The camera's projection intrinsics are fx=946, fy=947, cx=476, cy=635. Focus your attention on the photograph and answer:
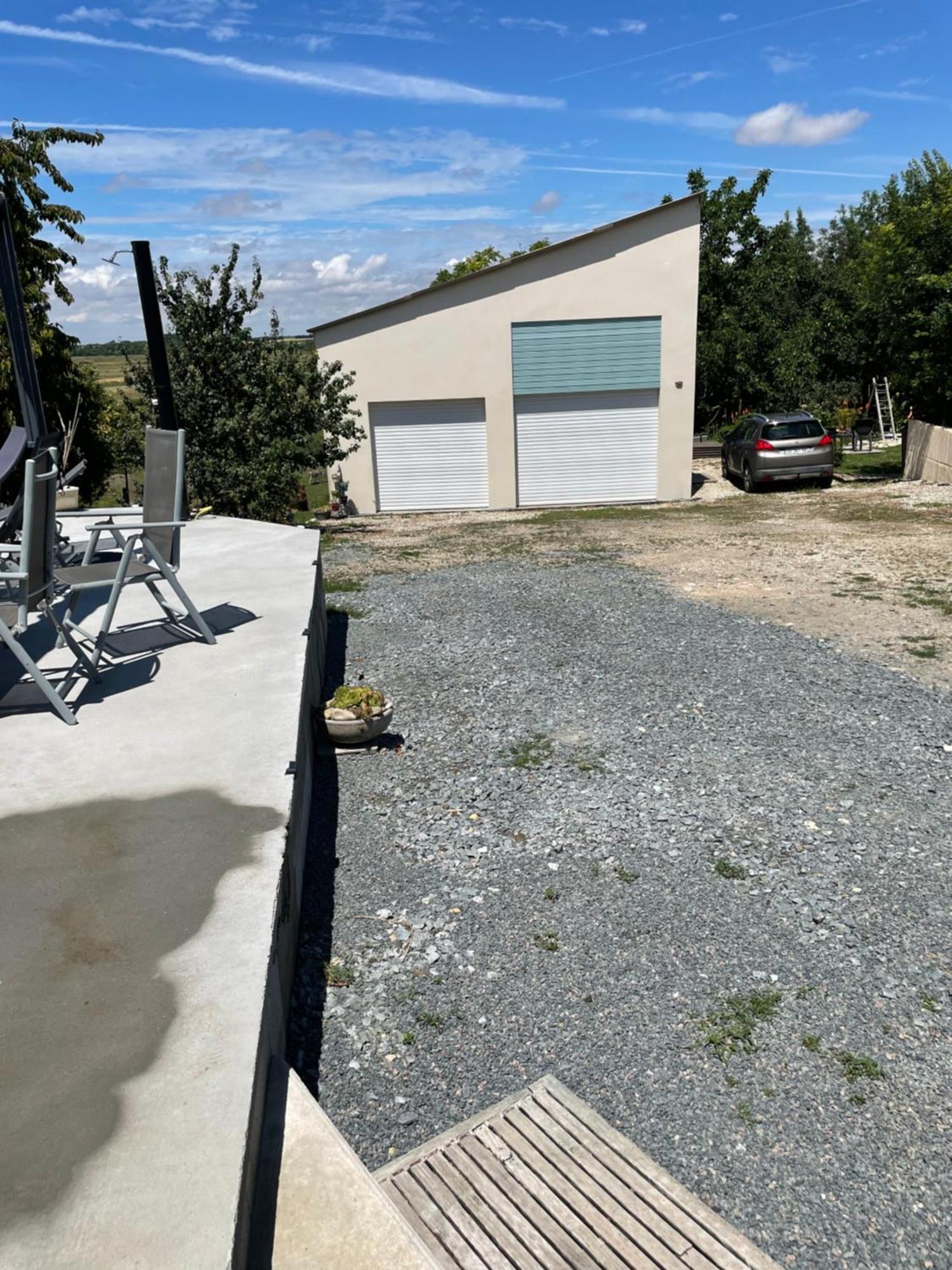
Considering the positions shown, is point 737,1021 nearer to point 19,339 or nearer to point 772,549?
point 19,339

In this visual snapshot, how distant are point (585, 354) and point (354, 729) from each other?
16.5 meters

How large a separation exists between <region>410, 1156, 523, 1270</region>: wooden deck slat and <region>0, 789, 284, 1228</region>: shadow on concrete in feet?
2.65

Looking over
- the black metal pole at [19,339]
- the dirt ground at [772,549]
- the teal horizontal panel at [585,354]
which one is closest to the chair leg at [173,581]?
the black metal pole at [19,339]

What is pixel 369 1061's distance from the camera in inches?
131

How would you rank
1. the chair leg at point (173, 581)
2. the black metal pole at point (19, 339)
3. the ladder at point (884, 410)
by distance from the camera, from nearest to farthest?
the chair leg at point (173, 581) → the black metal pole at point (19, 339) → the ladder at point (884, 410)

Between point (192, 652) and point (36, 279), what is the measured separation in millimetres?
15631

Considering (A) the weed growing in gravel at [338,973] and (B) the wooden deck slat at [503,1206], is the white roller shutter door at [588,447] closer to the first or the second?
(A) the weed growing in gravel at [338,973]

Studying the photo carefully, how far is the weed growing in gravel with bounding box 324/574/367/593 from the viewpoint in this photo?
11.4m

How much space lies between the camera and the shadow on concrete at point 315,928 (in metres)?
3.38

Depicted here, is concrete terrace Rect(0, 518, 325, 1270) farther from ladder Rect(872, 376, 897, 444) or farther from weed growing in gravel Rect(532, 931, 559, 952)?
ladder Rect(872, 376, 897, 444)

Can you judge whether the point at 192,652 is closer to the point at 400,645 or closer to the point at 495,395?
the point at 400,645

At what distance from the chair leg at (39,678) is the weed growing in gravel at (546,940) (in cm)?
247

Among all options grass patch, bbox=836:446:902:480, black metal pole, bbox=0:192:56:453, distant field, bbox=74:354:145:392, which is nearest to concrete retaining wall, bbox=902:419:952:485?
grass patch, bbox=836:446:902:480

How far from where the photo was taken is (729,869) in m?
4.51
